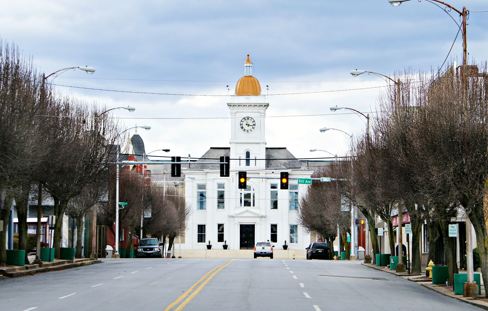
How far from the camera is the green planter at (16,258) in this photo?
145 feet

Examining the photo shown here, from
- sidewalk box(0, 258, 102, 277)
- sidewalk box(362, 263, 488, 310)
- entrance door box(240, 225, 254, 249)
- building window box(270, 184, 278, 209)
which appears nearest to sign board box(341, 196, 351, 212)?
sidewalk box(362, 263, 488, 310)

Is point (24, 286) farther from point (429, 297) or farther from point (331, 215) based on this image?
point (331, 215)

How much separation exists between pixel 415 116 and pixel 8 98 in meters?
15.5

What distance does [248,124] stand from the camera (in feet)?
415

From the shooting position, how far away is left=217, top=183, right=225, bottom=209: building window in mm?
129375

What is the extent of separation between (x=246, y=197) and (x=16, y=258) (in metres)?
85.6

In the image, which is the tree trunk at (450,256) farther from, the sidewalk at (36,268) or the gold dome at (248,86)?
the gold dome at (248,86)

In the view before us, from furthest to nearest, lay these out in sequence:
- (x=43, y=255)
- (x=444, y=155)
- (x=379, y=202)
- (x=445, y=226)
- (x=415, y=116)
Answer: (x=43, y=255) → (x=379, y=202) → (x=445, y=226) → (x=415, y=116) → (x=444, y=155)

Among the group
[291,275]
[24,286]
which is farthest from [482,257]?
[24,286]

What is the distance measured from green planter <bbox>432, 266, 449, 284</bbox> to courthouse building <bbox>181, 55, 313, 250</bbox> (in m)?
90.5

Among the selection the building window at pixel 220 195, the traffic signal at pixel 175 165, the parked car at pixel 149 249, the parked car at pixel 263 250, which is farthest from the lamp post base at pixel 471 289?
the building window at pixel 220 195

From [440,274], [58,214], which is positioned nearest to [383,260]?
[440,274]

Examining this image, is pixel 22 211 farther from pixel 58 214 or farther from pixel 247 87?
pixel 247 87

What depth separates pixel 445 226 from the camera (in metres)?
34.3
